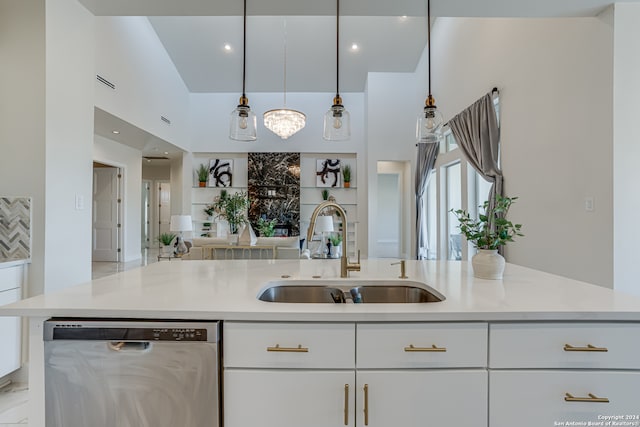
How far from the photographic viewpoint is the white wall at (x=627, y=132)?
236 centimetres

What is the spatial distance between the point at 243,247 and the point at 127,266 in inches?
153

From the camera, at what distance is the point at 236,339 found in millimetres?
1025

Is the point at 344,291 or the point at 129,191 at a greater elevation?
the point at 129,191

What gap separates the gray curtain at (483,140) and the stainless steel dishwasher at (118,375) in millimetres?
3658

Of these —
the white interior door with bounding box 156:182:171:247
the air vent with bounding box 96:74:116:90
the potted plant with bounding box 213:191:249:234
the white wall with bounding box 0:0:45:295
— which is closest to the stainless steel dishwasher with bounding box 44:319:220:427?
the white wall with bounding box 0:0:45:295

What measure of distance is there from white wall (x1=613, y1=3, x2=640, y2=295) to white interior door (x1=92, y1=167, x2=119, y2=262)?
8.01 meters

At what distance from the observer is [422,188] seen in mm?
6512

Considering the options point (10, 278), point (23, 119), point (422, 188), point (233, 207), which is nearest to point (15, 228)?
point (10, 278)

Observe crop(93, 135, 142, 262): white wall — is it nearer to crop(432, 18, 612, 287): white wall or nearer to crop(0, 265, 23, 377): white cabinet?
crop(0, 265, 23, 377): white cabinet

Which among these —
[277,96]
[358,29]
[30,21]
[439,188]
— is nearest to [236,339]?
[30,21]

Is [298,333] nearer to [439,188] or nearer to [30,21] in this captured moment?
[30,21]

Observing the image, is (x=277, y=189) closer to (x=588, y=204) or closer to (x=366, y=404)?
(x=588, y=204)

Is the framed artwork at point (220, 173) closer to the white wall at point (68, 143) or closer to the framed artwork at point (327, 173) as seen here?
the framed artwork at point (327, 173)

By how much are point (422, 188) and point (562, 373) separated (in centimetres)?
577
